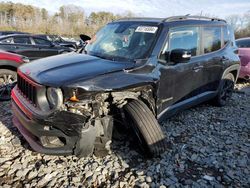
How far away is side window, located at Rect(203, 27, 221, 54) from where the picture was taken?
16.3 feet

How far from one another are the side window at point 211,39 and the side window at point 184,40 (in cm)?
28

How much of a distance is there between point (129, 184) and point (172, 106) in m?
1.66

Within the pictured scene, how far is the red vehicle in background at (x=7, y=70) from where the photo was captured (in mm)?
5699

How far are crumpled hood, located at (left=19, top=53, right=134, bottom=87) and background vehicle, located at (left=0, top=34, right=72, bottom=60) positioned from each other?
5.27 meters

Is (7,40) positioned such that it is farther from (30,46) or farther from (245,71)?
(245,71)

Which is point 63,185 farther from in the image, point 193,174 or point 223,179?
point 223,179

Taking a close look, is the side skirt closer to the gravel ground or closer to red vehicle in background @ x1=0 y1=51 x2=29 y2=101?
the gravel ground

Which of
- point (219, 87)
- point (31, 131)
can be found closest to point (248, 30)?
point (219, 87)

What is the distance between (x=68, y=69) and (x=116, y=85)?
0.67 metres

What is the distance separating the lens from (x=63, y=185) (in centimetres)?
298

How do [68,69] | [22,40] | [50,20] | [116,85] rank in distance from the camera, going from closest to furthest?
[116,85], [68,69], [22,40], [50,20]

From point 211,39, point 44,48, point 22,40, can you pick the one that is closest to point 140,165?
point 211,39

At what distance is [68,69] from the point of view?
3.37 metres

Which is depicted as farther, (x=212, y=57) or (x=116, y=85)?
(x=212, y=57)
